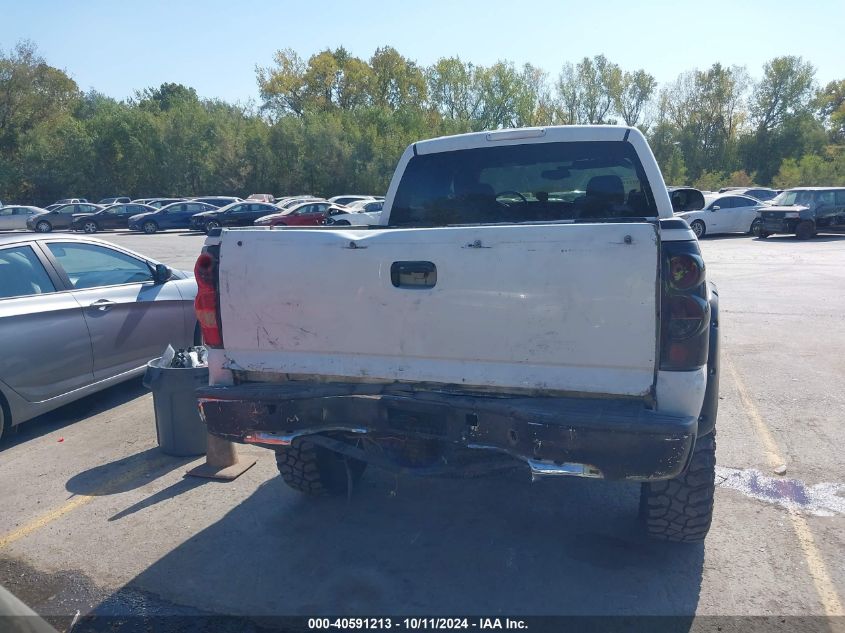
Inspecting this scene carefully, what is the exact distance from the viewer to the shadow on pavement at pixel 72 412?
19.9 ft

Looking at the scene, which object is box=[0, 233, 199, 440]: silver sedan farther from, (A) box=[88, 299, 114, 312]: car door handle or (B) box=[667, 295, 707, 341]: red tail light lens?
(B) box=[667, 295, 707, 341]: red tail light lens

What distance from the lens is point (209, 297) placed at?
147 inches

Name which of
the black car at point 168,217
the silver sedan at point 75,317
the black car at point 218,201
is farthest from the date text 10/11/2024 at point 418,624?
the black car at point 218,201

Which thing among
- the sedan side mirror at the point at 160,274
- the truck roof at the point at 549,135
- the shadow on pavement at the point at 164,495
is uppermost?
the truck roof at the point at 549,135

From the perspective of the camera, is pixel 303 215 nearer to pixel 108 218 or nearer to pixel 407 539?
pixel 108 218

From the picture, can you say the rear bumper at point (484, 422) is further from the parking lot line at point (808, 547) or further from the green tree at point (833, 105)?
the green tree at point (833, 105)

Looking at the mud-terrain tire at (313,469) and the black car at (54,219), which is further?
the black car at (54,219)

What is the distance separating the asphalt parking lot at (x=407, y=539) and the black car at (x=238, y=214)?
27971mm

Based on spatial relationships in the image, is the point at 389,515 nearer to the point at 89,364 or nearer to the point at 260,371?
the point at 260,371

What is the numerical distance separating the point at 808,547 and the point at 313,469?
283 cm

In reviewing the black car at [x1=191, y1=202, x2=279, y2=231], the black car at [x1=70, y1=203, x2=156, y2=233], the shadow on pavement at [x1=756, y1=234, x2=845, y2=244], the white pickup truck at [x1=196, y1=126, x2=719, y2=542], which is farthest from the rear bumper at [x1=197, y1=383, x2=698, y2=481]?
the black car at [x1=70, y1=203, x2=156, y2=233]

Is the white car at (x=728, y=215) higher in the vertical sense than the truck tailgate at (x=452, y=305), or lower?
lower

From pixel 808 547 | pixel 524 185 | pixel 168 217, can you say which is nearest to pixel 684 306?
pixel 808 547

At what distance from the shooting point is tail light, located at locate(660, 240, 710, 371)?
9.78 ft
